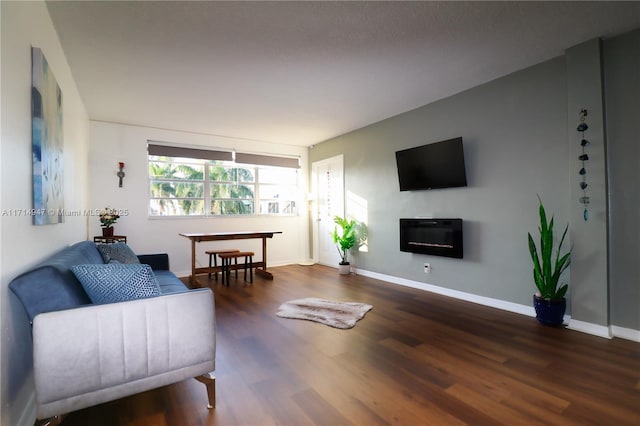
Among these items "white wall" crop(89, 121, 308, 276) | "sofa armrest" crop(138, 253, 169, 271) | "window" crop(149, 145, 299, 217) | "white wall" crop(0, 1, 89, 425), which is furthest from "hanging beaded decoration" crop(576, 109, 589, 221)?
"white wall" crop(89, 121, 308, 276)

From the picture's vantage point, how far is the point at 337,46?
278cm

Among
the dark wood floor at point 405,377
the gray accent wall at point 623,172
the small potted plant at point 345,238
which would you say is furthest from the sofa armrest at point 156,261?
the gray accent wall at point 623,172

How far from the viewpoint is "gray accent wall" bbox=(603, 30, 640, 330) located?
2604 mm

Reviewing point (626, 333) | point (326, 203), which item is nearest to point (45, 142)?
point (626, 333)

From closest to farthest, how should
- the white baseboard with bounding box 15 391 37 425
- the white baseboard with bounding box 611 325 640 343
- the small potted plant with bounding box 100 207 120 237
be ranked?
1. the white baseboard with bounding box 15 391 37 425
2. the white baseboard with bounding box 611 325 640 343
3. the small potted plant with bounding box 100 207 120 237

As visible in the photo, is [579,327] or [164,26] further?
[579,327]

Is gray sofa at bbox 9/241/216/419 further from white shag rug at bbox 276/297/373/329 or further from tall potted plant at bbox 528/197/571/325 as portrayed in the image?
tall potted plant at bbox 528/197/571/325

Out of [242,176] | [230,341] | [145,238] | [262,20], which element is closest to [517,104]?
[262,20]

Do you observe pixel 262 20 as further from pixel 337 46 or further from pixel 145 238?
pixel 145 238

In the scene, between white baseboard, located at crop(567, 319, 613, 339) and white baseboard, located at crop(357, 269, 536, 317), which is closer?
white baseboard, located at crop(567, 319, 613, 339)

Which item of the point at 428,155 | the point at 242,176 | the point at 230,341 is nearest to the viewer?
the point at 230,341

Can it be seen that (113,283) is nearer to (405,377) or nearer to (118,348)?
(118,348)

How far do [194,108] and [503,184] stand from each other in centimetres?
405

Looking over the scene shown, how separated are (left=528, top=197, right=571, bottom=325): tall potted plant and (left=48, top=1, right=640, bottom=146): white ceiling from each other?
1.57 meters
